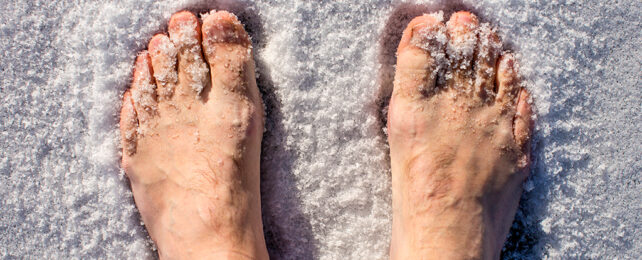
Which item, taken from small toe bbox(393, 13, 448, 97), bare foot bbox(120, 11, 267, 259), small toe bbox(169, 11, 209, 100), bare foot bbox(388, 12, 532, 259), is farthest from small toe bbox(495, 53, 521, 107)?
small toe bbox(169, 11, 209, 100)

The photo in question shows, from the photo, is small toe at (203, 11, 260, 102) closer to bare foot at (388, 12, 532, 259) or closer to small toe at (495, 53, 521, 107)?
bare foot at (388, 12, 532, 259)

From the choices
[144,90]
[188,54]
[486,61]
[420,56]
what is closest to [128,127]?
[144,90]

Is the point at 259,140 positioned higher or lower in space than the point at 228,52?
lower

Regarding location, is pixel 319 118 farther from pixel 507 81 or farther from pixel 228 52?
pixel 507 81

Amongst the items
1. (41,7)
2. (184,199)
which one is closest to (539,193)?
(184,199)
